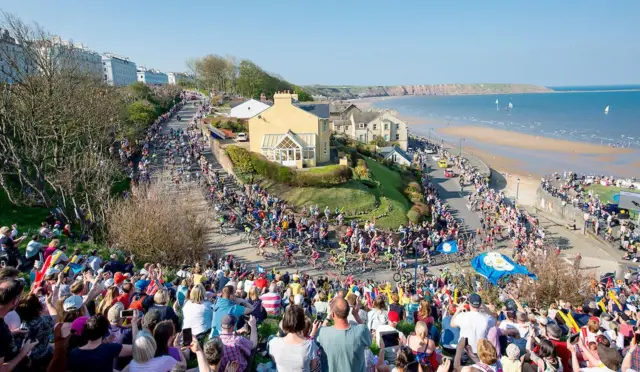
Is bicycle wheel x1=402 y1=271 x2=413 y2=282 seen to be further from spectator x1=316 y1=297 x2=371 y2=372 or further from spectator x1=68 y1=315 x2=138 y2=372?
spectator x1=68 y1=315 x2=138 y2=372

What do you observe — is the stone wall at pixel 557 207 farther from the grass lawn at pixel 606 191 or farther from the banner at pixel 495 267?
the banner at pixel 495 267

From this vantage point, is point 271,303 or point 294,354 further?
point 271,303

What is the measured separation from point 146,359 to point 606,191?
4512 centimetres

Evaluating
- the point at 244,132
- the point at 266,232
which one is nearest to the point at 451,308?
the point at 266,232

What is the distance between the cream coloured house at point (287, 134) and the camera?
32562mm

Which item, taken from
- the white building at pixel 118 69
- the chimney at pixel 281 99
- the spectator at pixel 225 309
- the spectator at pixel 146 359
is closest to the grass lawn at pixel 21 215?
the spectator at pixel 225 309

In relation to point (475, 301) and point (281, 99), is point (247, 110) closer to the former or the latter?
point (281, 99)

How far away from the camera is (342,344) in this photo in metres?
4.48

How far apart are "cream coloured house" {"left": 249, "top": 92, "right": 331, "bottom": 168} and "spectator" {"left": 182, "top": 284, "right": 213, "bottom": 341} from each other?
26204 mm

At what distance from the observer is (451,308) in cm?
888

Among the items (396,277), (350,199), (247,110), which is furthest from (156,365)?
(247,110)

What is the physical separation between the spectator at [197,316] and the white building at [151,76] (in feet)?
492

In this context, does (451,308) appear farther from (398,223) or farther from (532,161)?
(532,161)

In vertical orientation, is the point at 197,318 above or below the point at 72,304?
below
